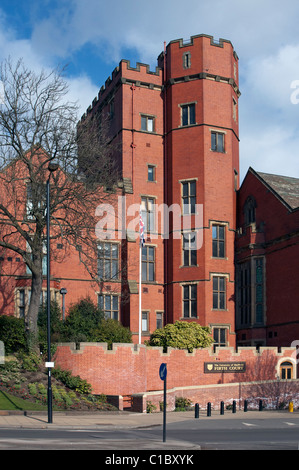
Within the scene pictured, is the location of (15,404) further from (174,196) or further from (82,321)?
(174,196)

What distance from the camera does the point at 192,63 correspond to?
41812 mm

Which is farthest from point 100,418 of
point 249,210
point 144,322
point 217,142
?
point 217,142

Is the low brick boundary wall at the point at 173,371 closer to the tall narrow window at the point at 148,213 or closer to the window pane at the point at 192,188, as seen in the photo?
the tall narrow window at the point at 148,213

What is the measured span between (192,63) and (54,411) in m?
25.7

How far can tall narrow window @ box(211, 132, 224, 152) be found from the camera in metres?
41.4

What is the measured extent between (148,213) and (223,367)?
1223 centimetres

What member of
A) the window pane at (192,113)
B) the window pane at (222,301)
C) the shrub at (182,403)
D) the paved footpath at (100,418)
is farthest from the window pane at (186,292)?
the window pane at (192,113)

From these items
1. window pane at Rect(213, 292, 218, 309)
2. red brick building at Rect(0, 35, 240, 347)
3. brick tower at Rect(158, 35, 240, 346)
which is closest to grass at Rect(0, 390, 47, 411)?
red brick building at Rect(0, 35, 240, 347)

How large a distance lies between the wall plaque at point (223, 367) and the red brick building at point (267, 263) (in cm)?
344

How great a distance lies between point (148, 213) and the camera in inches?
1644

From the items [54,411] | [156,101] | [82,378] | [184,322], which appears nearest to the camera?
[54,411]

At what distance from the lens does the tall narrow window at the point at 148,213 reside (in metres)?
41.5
